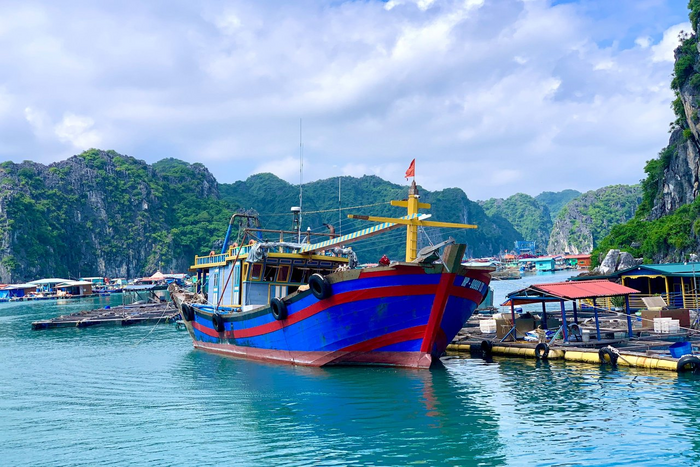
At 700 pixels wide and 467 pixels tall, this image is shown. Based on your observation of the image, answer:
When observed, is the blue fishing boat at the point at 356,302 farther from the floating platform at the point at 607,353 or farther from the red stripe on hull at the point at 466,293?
the floating platform at the point at 607,353

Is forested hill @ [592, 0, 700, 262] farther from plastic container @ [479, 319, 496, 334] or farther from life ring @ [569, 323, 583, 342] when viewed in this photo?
life ring @ [569, 323, 583, 342]

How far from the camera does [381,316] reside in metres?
19.9

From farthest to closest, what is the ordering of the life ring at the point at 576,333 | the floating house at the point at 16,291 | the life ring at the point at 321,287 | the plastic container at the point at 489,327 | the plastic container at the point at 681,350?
the floating house at the point at 16,291 < the plastic container at the point at 489,327 < the life ring at the point at 576,333 < the plastic container at the point at 681,350 < the life ring at the point at 321,287

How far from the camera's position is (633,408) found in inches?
596

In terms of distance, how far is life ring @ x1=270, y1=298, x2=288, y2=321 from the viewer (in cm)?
2195

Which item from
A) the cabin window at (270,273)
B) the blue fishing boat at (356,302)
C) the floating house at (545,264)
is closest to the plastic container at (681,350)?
the blue fishing boat at (356,302)

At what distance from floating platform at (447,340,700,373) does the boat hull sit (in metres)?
3.97

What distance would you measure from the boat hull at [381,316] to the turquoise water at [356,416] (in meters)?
0.67

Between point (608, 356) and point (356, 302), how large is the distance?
9.14 meters

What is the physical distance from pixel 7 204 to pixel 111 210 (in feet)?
129

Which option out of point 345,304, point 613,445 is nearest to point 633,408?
point 613,445

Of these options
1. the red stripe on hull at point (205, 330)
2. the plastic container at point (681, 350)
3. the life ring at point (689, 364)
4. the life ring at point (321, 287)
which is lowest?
the life ring at point (689, 364)

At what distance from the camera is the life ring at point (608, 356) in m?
21.2

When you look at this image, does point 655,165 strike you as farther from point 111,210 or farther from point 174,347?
point 111,210
